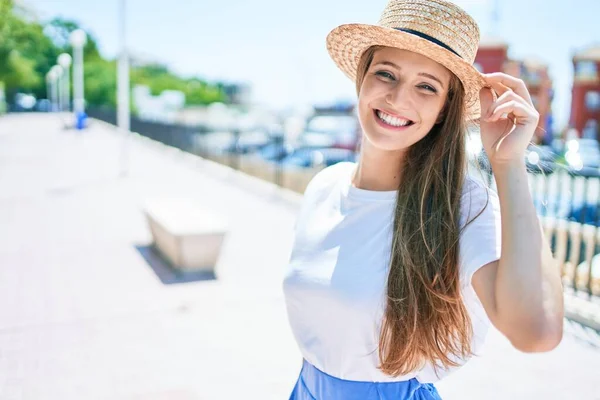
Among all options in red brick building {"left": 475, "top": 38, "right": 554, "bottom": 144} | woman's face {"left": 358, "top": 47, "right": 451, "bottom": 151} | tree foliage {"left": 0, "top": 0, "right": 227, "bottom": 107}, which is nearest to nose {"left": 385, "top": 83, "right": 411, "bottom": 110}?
woman's face {"left": 358, "top": 47, "right": 451, "bottom": 151}

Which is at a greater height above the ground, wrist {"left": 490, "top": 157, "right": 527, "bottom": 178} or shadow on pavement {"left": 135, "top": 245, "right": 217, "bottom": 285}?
wrist {"left": 490, "top": 157, "right": 527, "bottom": 178}

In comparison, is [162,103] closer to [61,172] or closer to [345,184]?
[61,172]

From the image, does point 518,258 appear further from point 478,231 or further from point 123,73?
point 123,73

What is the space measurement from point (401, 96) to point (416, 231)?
0.39 meters

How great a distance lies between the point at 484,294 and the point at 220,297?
4116 mm

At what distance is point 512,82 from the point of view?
57.6 inches

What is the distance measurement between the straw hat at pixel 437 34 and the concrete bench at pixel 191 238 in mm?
4300

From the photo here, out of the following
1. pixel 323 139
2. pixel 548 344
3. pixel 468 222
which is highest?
pixel 468 222

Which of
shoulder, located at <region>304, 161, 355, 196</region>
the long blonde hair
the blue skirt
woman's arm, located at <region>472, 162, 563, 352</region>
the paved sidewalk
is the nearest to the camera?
woman's arm, located at <region>472, 162, 563, 352</region>

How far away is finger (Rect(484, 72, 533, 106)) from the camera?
4.75 feet

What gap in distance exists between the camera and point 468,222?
143 centimetres

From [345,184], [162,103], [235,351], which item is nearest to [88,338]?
[235,351]

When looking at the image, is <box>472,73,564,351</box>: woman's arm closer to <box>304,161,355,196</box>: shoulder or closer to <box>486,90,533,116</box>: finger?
<box>486,90,533,116</box>: finger

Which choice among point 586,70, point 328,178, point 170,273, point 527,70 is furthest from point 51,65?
point 328,178
